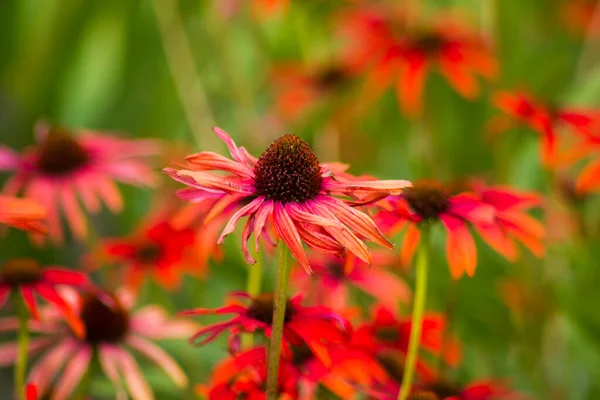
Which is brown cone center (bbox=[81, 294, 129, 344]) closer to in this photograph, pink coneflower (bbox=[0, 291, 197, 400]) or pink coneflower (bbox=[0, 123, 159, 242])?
pink coneflower (bbox=[0, 291, 197, 400])

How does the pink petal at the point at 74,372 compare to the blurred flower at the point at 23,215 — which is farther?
the pink petal at the point at 74,372

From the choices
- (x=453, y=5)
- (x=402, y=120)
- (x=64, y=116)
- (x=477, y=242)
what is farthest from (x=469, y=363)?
(x=64, y=116)

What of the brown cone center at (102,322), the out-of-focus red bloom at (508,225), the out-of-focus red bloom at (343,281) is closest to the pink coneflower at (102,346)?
the brown cone center at (102,322)

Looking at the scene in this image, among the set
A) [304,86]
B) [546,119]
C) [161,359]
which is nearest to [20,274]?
[161,359]

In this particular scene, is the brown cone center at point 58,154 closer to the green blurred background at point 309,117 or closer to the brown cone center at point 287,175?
the green blurred background at point 309,117

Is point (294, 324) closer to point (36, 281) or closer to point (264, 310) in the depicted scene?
point (264, 310)

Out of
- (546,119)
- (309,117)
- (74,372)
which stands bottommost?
(74,372)
